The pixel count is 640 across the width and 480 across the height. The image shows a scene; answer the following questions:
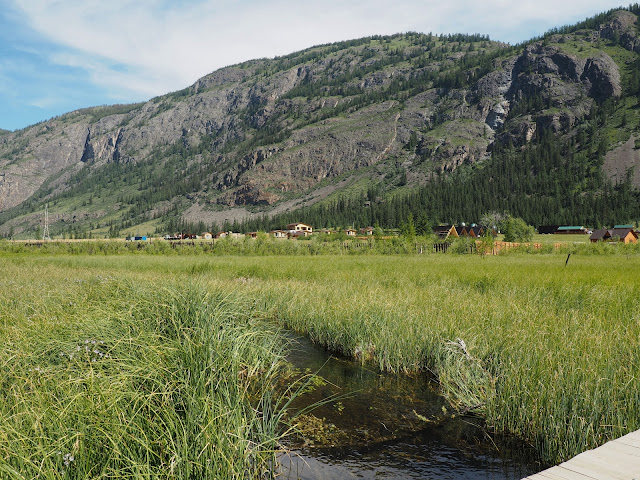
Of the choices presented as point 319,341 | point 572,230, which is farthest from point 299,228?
point 319,341

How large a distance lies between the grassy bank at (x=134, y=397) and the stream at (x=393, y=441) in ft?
2.38

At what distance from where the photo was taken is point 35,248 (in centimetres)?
5447

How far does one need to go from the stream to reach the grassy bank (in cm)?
73

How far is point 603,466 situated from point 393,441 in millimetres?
2835

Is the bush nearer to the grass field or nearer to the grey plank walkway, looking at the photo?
the grass field

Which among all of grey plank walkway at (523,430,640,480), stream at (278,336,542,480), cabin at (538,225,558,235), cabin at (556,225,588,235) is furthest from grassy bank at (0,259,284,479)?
cabin at (538,225,558,235)

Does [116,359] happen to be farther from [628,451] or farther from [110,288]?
[628,451]

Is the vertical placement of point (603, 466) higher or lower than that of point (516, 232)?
lower

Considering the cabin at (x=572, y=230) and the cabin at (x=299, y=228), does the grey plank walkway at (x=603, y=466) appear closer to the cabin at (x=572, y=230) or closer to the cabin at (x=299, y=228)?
the cabin at (x=572, y=230)

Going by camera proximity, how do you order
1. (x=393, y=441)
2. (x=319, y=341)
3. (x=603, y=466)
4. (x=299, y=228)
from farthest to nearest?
1. (x=299, y=228)
2. (x=319, y=341)
3. (x=393, y=441)
4. (x=603, y=466)

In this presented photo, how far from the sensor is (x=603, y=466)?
9.96 feet

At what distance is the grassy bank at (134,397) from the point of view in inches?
119

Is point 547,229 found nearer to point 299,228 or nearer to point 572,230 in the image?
point 572,230

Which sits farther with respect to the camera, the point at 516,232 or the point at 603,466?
the point at 516,232
